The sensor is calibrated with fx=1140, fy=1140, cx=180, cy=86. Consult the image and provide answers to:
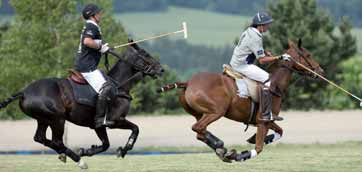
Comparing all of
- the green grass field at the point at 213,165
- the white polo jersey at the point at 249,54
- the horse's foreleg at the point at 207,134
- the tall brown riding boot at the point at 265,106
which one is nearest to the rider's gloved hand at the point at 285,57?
the white polo jersey at the point at 249,54

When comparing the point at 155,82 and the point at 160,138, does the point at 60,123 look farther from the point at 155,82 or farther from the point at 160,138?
the point at 155,82

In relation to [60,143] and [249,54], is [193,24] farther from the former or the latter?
[60,143]

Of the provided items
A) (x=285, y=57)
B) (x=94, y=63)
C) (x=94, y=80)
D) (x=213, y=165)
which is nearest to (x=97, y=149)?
(x=94, y=80)

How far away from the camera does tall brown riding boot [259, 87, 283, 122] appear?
739 inches

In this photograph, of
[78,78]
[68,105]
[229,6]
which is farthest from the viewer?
[229,6]

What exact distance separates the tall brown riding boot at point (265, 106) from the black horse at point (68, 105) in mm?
2035

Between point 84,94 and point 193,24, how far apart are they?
216 feet

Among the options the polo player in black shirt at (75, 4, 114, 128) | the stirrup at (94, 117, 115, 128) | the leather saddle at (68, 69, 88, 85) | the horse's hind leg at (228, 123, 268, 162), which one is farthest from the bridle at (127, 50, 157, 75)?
the horse's hind leg at (228, 123, 268, 162)

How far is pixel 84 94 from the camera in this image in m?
18.3

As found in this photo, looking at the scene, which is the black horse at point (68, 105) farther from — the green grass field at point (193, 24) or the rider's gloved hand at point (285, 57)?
the green grass field at point (193, 24)

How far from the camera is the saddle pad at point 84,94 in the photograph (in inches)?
719

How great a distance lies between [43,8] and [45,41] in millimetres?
918

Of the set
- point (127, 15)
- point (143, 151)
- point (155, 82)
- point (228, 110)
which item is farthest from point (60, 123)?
point (127, 15)

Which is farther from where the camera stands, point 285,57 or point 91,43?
point 285,57
